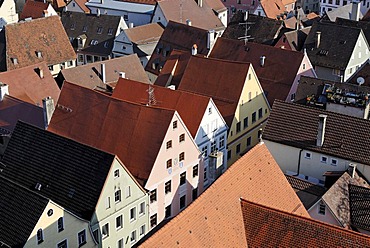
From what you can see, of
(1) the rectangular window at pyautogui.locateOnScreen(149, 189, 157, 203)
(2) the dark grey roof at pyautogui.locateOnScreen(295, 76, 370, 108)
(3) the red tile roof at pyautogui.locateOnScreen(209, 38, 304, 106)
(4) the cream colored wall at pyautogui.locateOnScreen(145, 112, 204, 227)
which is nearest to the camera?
(1) the rectangular window at pyautogui.locateOnScreen(149, 189, 157, 203)

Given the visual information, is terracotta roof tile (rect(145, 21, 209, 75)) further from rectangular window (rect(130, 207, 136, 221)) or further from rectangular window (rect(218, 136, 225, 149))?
rectangular window (rect(130, 207, 136, 221))

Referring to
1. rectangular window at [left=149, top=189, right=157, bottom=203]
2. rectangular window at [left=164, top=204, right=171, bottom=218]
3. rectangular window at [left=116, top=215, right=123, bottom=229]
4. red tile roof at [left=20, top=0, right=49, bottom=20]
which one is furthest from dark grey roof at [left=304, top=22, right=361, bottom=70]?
red tile roof at [left=20, top=0, right=49, bottom=20]

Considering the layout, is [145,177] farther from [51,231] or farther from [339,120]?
[339,120]

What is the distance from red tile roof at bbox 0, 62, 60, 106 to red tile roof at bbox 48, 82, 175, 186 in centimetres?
839

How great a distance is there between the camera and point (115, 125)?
43250 millimetres

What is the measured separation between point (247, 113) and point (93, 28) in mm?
37208

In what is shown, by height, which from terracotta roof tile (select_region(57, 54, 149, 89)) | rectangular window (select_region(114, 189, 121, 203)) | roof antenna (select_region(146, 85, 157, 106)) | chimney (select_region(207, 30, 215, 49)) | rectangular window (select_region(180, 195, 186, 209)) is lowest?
rectangular window (select_region(180, 195, 186, 209))

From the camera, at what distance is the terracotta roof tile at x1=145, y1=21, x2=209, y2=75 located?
69562 millimetres

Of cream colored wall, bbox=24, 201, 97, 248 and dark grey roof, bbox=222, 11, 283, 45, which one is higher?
dark grey roof, bbox=222, 11, 283, 45

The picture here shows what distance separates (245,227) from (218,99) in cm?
2264

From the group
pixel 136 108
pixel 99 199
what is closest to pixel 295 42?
pixel 136 108

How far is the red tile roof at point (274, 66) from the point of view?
57.5m

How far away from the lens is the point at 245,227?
101 feet

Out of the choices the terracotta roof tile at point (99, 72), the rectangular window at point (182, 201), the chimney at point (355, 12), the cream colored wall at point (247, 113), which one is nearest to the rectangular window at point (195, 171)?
the rectangular window at point (182, 201)
